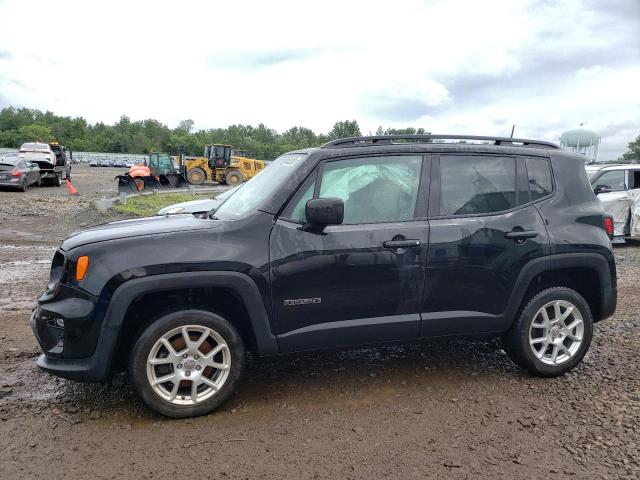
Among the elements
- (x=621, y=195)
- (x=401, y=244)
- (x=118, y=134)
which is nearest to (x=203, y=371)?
(x=401, y=244)

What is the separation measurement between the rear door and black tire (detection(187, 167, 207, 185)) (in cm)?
2640

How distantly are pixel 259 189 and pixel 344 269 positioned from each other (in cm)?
101

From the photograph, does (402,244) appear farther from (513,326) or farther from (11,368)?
(11,368)

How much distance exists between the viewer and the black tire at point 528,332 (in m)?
4.04

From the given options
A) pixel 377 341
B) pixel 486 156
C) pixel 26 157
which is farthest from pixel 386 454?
pixel 26 157

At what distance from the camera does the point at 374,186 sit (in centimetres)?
381

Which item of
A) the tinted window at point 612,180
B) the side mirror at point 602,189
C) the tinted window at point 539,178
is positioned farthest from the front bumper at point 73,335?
the tinted window at point 612,180

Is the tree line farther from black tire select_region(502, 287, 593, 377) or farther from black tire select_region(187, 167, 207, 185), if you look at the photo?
black tire select_region(502, 287, 593, 377)

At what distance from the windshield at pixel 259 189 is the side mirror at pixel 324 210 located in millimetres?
423

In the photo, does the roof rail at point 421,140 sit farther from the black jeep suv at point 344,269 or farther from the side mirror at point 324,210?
the side mirror at point 324,210

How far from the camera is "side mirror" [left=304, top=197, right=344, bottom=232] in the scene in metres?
3.41

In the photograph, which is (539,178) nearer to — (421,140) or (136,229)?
(421,140)

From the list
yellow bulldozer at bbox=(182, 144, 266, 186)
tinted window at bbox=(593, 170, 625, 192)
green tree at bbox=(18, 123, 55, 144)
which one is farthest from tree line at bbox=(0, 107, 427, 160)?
tinted window at bbox=(593, 170, 625, 192)

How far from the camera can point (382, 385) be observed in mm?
3975
